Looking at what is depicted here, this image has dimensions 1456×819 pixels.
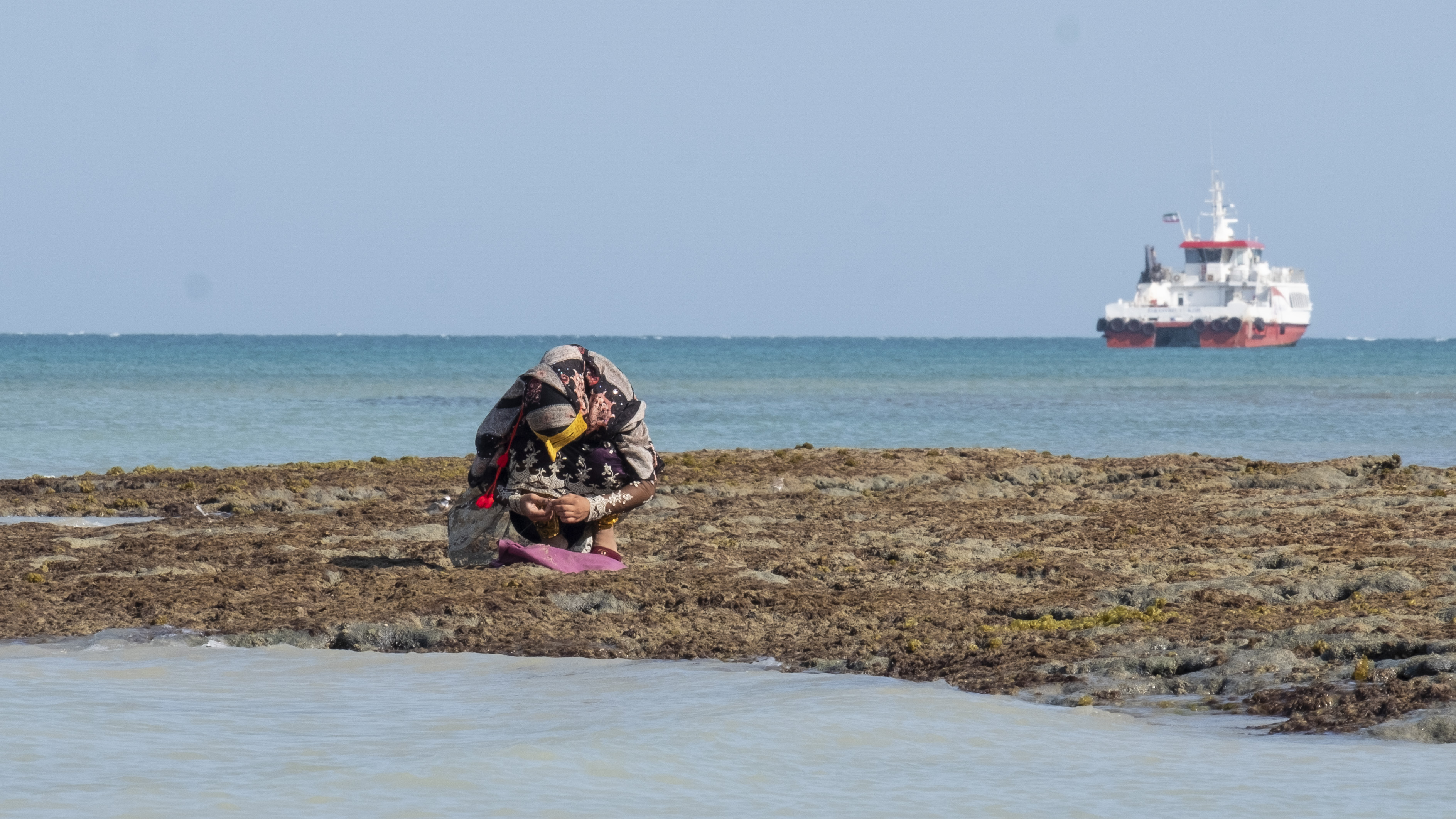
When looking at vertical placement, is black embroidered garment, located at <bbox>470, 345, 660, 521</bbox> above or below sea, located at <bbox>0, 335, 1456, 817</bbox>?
above

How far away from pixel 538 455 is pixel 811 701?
2.71 meters

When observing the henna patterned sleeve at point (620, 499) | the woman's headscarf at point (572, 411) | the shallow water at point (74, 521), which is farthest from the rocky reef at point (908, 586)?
the woman's headscarf at point (572, 411)

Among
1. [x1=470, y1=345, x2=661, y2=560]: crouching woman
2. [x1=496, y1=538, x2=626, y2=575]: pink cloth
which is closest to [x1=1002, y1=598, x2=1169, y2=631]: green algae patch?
[x1=470, y1=345, x2=661, y2=560]: crouching woman

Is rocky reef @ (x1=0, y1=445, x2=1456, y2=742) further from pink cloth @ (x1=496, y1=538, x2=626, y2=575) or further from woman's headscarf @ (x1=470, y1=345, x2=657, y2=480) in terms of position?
woman's headscarf @ (x1=470, y1=345, x2=657, y2=480)

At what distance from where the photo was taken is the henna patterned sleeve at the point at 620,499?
823cm

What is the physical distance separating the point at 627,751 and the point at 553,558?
312cm

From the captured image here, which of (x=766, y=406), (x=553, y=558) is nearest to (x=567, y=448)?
(x=553, y=558)

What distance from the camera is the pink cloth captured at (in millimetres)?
8258

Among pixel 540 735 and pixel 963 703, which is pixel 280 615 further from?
pixel 963 703

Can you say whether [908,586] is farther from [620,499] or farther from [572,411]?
[572,411]

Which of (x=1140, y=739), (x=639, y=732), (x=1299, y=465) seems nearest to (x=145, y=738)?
(x=639, y=732)

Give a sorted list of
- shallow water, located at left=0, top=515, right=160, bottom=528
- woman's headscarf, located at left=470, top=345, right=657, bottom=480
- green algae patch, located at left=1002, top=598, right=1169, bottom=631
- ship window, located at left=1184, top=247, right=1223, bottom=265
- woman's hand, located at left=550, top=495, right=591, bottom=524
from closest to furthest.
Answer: green algae patch, located at left=1002, top=598, right=1169, bottom=631 < woman's headscarf, located at left=470, top=345, right=657, bottom=480 < woman's hand, located at left=550, top=495, right=591, bottom=524 < shallow water, located at left=0, top=515, right=160, bottom=528 < ship window, located at left=1184, top=247, right=1223, bottom=265

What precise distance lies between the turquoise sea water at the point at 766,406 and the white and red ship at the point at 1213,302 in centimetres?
327

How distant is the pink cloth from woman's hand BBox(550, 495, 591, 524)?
218 mm
